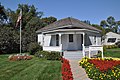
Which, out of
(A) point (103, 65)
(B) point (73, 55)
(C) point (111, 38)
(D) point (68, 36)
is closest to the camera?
(A) point (103, 65)

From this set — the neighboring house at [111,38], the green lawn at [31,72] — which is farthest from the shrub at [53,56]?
the neighboring house at [111,38]

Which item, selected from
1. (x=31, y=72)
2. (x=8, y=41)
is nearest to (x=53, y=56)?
(x=31, y=72)

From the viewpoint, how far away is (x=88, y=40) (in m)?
27.0

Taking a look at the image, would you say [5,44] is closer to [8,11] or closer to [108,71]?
[108,71]

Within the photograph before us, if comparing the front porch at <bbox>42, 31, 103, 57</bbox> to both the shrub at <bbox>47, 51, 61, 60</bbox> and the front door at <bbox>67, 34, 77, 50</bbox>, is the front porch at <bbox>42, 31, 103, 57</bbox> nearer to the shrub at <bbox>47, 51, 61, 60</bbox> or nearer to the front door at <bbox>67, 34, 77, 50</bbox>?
the front door at <bbox>67, 34, 77, 50</bbox>

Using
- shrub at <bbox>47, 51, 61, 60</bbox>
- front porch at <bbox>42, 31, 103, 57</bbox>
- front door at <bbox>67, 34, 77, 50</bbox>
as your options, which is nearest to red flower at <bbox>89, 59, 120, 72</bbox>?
shrub at <bbox>47, 51, 61, 60</bbox>

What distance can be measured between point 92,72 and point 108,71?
0.86 metres

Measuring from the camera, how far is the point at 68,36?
82.8ft

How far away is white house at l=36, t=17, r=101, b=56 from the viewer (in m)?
23.0

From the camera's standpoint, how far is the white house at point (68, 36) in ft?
75.5

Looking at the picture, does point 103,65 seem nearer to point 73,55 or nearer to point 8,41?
point 73,55

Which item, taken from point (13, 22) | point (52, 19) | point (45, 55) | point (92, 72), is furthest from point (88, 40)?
point (52, 19)

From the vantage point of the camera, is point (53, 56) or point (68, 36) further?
point (68, 36)

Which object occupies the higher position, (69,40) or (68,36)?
(68,36)
